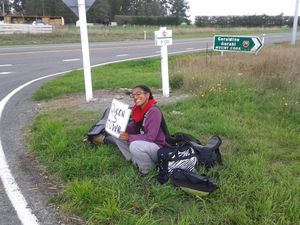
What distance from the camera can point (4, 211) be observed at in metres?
3.65

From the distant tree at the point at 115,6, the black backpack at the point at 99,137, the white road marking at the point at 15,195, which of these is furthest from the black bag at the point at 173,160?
the distant tree at the point at 115,6

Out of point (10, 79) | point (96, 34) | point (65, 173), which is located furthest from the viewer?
point (96, 34)

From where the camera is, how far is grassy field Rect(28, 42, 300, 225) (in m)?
3.56

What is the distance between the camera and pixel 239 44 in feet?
36.0

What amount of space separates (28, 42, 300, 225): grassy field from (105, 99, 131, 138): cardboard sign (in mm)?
300

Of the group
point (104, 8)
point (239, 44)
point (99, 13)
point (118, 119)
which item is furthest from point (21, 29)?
point (104, 8)

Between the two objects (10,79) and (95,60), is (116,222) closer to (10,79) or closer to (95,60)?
(10,79)

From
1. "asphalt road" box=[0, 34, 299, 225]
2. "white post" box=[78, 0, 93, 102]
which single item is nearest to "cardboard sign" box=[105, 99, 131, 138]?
"asphalt road" box=[0, 34, 299, 225]

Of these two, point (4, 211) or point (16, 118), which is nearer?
point (4, 211)

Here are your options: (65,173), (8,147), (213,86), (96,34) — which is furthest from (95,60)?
(96,34)

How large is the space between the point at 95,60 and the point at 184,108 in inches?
426

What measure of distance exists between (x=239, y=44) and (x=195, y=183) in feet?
26.0

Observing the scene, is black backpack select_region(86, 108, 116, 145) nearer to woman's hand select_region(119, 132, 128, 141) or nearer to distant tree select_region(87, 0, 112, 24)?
woman's hand select_region(119, 132, 128, 141)

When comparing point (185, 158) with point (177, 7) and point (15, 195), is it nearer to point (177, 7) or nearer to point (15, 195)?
point (15, 195)
